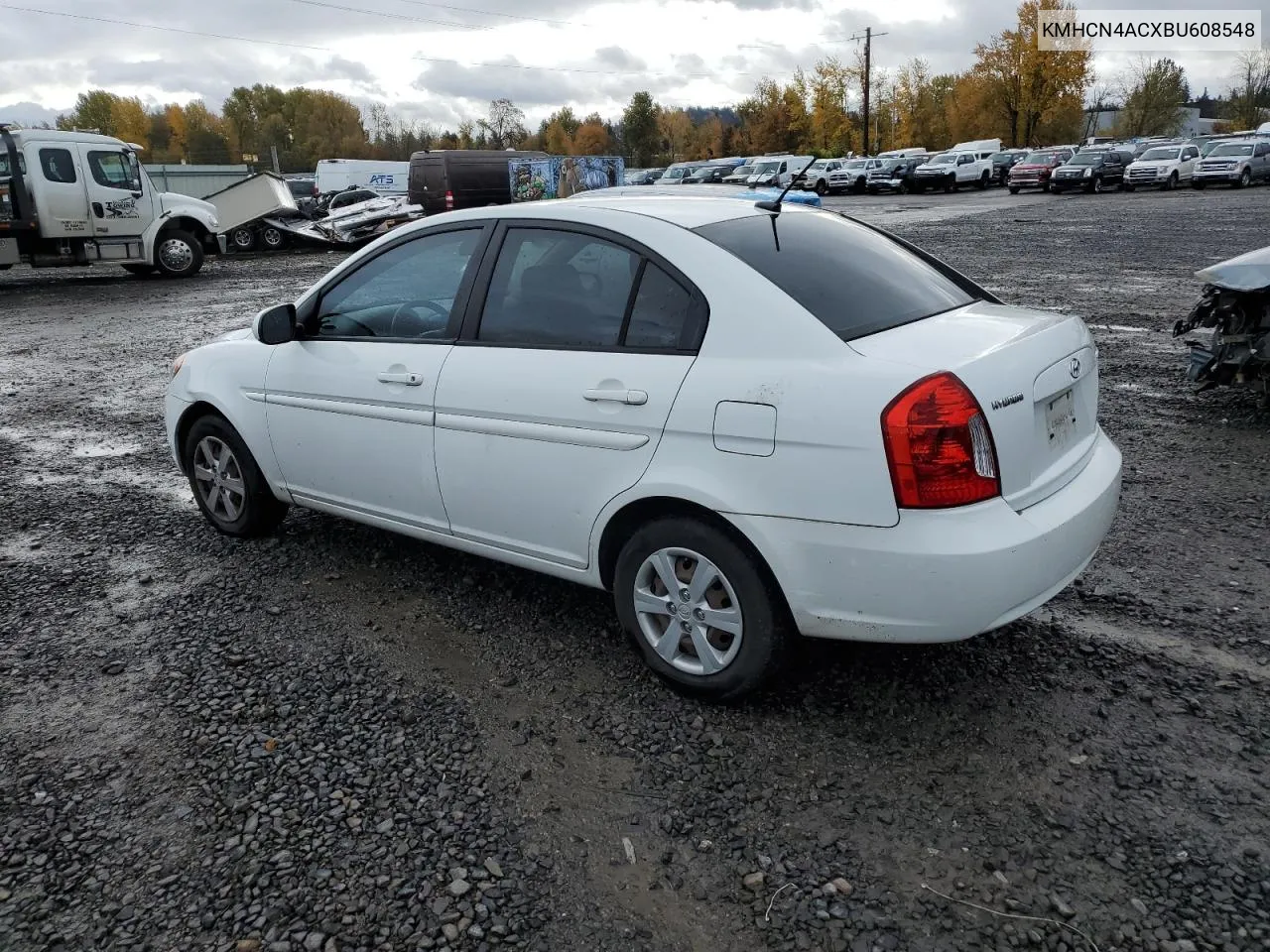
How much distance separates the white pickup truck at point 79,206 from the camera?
59.4ft

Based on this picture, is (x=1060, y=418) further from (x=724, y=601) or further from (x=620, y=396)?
(x=620, y=396)

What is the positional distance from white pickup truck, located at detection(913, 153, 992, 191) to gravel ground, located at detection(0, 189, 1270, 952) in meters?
44.2

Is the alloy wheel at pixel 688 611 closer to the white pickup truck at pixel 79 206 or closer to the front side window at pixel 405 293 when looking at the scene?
the front side window at pixel 405 293

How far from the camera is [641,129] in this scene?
9994cm

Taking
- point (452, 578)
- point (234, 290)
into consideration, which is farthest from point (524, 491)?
point (234, 290)

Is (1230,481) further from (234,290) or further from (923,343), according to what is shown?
(234,290)

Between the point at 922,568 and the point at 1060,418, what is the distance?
33.1 inches

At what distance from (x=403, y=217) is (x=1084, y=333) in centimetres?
2509

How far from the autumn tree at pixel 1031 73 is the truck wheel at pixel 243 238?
2389 inches

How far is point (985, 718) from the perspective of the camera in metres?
3.20

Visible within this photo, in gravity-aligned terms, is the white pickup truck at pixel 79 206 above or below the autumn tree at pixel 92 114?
below

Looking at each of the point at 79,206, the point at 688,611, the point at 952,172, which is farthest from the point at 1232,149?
the point at 688,611

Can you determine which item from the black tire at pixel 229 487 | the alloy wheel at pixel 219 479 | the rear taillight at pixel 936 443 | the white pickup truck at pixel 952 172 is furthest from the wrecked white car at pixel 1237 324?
the white pickup truck at pixel 952 172

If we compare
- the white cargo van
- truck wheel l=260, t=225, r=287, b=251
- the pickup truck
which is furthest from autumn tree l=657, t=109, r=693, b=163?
truck wheel l=260, t=225, r=287, b=251
